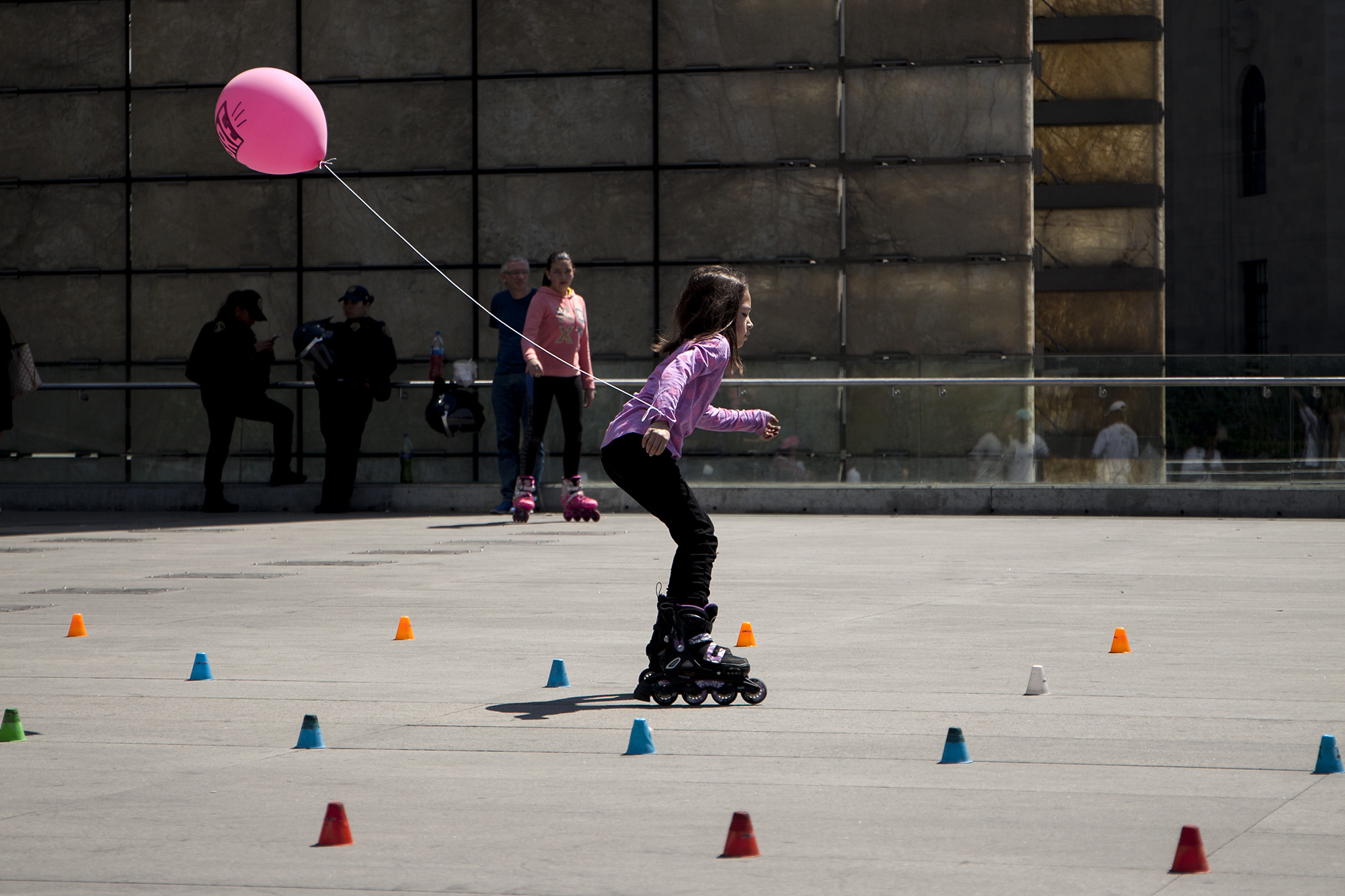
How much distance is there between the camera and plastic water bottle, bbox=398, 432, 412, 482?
17.9m

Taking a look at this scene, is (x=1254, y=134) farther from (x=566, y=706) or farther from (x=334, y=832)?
(x=334, y=832)

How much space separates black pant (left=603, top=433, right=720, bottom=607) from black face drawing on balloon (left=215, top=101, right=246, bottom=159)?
5.07m

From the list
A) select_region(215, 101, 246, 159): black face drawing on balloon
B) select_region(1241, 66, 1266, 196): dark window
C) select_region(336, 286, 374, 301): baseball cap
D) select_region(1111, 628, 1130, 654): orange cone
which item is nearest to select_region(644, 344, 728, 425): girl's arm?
select_region(1111, 628, 1130, 654): orange cone

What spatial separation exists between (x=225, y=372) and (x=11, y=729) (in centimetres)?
1214

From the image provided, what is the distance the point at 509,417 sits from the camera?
640 inches

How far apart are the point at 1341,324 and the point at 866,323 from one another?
110 ft

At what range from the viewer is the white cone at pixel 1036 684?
20.4 feet

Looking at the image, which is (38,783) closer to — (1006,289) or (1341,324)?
(1006,289)

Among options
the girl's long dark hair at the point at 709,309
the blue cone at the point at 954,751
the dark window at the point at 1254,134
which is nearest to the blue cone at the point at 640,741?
the blue cone at the point at 954,751

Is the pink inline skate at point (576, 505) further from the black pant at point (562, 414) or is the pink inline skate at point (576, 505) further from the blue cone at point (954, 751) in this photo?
the blue cone at point (954, 751)

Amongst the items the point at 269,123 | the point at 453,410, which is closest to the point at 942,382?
the point at 453,410

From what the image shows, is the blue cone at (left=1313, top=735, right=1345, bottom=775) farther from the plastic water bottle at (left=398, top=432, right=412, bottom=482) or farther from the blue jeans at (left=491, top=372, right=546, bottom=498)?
the plastic water bottle at (left=398, top=432, right=412, bottom=482)

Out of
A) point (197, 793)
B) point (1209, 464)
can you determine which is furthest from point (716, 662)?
point (1209, 464)

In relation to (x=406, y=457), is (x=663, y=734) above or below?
below
